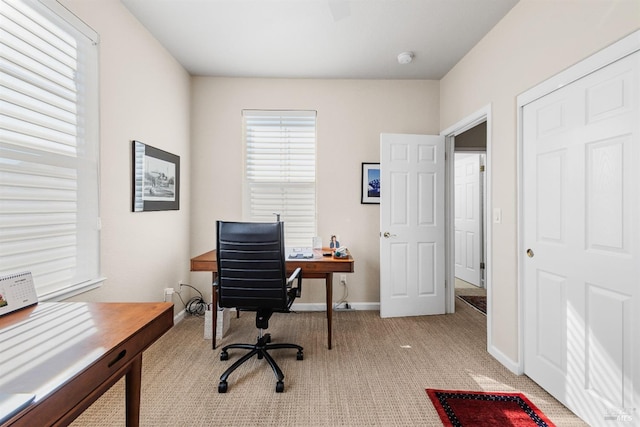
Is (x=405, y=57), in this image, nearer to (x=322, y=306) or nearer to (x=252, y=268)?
(x=252, y=268)

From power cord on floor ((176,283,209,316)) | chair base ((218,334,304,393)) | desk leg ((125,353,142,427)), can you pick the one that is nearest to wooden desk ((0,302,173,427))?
desk leg ((125,353,142,427))

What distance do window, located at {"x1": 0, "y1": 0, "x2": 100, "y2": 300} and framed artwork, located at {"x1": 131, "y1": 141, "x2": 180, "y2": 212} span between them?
42cm

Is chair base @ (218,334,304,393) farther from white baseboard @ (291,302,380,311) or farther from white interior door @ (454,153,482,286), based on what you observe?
white interior door @ (454,153,482,286)

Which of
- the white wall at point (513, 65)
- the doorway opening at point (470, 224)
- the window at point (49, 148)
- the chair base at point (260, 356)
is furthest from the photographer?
the doorway opening at point (470, 224)

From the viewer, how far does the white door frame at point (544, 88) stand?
1420 millimetres

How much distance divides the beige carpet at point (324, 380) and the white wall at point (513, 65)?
0.45 m

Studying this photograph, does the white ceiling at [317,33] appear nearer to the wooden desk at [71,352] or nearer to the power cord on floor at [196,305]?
the wooden desk at [71,352]

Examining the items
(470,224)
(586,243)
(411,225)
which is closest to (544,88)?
(586,243)

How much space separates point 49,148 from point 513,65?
10.2 feet

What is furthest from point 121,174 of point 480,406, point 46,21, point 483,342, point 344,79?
point 483,342

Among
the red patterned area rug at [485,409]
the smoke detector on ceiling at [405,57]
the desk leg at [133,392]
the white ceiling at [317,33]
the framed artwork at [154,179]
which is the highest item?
the white ceiling at [317,33]

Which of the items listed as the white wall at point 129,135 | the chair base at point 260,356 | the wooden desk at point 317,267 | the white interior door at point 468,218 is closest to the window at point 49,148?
the white wall at point 129,135

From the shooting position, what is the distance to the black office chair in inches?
78.2

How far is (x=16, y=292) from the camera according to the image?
1.22 m
